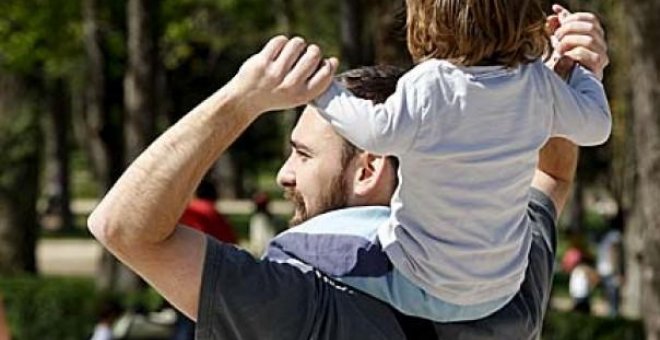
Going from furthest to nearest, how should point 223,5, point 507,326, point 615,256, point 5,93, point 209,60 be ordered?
point 209,60
point 223,5
point 615,256
point 5,93
point 507,326

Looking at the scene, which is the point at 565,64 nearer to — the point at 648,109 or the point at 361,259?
the point at 361,259

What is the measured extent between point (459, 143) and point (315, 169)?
0.96ft

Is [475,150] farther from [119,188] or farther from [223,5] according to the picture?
[223,5]

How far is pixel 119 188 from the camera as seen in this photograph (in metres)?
2.64

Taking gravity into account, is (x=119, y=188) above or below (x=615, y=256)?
above

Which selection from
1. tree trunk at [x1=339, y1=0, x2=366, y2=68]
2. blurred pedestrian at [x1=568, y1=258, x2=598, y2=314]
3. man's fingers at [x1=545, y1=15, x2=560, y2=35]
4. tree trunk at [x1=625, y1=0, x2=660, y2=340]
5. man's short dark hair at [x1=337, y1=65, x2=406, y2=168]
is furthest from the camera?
tree trunk at [x1=339, y1=0, x2=366, y2=68]

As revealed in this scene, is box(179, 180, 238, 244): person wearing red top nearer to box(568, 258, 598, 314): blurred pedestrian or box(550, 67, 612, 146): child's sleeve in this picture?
box(550, 67, 612, 146): child's sleeve

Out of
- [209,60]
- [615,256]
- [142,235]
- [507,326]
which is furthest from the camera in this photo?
[209,60]

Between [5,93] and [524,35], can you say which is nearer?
[524,35]

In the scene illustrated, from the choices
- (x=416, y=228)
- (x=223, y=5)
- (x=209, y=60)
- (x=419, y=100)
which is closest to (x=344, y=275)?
(x=416, y=228)

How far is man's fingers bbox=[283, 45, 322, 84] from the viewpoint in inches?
106

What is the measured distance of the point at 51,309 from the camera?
18.7m

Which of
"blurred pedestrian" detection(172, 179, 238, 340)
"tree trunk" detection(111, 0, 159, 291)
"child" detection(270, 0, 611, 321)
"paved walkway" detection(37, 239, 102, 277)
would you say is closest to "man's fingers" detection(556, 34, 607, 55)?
"child" detection(270, 0, 611, 321)

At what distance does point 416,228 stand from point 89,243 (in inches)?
1640
